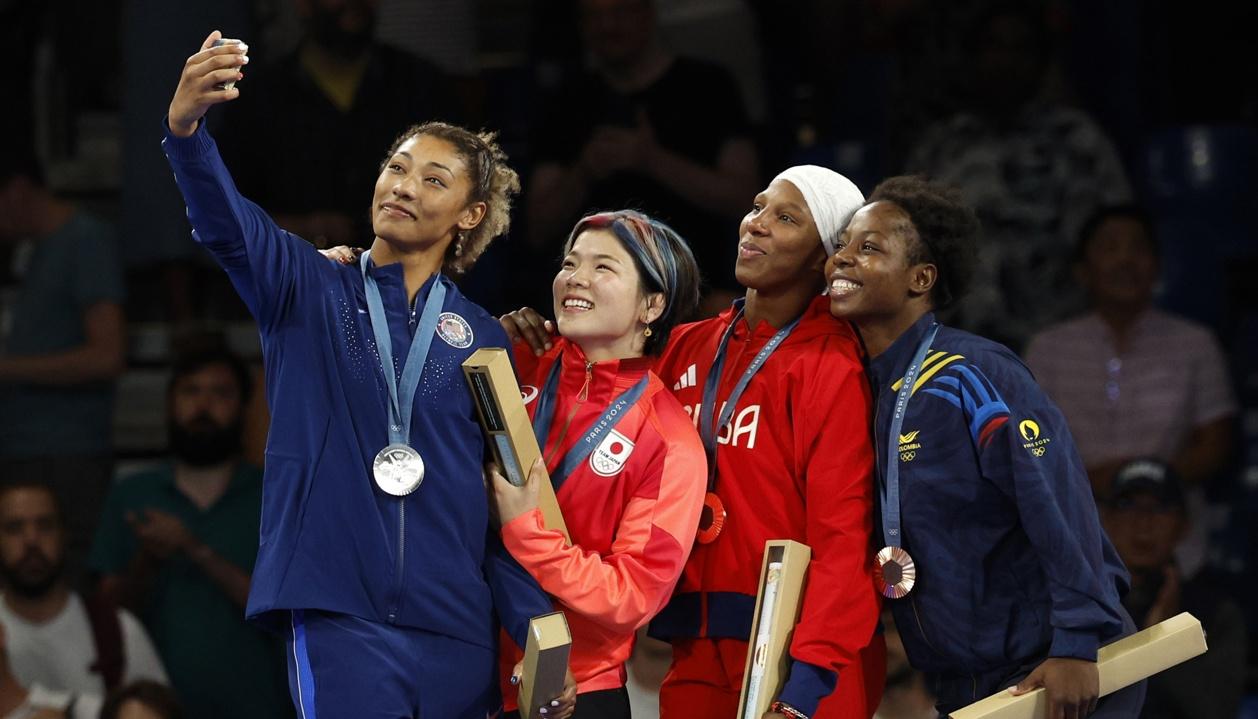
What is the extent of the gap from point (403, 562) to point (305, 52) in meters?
3.54

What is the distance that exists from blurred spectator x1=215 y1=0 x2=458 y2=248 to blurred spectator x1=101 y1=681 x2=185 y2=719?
1747 millimetres

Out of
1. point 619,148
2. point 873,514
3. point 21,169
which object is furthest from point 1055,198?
point 21,169

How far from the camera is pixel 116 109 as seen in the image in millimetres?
8039

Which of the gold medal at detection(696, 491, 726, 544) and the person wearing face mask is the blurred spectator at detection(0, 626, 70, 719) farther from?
the gold medal at detection(696, 491, 726, 544)

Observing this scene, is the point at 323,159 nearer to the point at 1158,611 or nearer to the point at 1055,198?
the point at 1055,198

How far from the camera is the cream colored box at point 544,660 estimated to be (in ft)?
11.0

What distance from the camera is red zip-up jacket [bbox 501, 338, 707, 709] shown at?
3506mm

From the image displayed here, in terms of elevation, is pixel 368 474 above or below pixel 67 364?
below

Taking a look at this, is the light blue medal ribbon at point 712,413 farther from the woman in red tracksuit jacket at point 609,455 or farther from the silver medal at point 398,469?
the silver medal at point 398,469

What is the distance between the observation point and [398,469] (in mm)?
3404

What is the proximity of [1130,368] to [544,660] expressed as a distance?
3467 millimetres

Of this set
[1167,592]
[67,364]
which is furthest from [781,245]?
[67,364]

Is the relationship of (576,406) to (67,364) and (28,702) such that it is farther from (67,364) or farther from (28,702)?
(67,364)

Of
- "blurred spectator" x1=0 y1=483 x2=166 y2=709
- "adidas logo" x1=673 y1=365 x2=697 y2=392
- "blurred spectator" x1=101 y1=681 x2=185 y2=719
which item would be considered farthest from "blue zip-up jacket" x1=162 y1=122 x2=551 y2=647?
"blurred spectator" x1=0 y1=483 x2=166 y2=709
